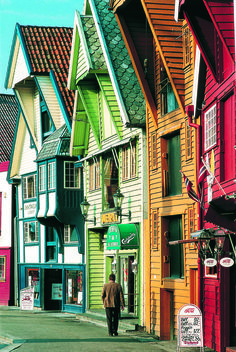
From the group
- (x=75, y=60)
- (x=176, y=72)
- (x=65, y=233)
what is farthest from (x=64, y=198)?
(x=176, y=72)

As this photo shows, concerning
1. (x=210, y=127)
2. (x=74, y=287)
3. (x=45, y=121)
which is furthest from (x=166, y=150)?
(x=45, y=121)

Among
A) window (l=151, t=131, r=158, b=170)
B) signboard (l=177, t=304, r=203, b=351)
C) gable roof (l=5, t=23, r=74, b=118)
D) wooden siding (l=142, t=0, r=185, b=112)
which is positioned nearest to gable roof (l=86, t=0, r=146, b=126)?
window (l=151, t=131, r=158, b=170)

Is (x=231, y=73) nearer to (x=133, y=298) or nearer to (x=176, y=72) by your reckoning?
(x=176, y=72)

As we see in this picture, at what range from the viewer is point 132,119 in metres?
22.9

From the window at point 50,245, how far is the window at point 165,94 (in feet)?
45.5

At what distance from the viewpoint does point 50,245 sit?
34156 millimetres

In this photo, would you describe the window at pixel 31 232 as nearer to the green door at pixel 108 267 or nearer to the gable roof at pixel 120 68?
the green door at pixel 108 267

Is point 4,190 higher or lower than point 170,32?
lower

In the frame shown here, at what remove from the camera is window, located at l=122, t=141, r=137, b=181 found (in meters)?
24.3

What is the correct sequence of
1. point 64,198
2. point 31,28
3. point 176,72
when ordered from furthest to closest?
point 31,28 < point 64,198 < point 176,72

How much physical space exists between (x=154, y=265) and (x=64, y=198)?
10.0 m

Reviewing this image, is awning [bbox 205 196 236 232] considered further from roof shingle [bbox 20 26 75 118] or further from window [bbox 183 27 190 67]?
roof shingle [bbox 20 26 75 118]

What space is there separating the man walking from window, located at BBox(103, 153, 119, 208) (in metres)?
7.14

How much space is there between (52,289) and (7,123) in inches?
537
